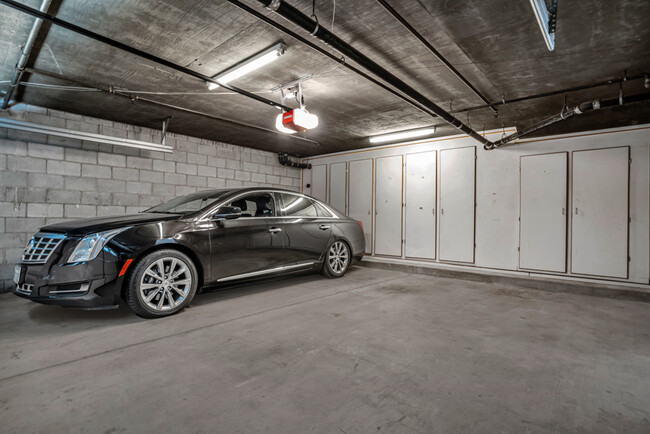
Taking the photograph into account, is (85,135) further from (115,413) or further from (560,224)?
(560,224)

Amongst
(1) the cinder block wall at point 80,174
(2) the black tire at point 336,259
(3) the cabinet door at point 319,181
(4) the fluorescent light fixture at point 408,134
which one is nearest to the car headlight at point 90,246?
(1) the cinder block wall at point 80,174

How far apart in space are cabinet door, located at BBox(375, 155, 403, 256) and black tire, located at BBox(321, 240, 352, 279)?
1.91 m

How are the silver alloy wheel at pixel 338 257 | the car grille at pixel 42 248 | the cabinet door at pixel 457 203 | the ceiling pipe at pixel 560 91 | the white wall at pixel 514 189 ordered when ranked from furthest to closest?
the cabinet door at pixel 457 203
the silver alloy wheel at pixel 338 257
the white wall at pixel 514 189
the ceiling pipe at pixel 560 91
the car grille at pixel 42 248

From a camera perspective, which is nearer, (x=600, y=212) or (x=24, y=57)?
(x=24, y=57)

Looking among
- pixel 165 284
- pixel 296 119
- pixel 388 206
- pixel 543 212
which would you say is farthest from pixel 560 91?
pixel 165 284

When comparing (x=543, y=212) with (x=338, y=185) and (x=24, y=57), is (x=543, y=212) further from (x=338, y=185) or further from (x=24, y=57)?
(x=24, y=57)

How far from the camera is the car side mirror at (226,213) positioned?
344cm

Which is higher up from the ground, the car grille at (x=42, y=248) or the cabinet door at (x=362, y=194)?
the cabinet door at (x=362, y=194)

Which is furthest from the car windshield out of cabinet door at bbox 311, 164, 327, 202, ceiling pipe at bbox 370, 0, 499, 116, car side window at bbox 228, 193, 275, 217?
cabinet door at bbox 311, 164, 327, 202

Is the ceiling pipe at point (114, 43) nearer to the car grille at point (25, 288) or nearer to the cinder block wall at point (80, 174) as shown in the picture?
the car grille at point (25, 288)

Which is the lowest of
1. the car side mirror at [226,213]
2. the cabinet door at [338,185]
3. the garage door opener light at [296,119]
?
the car side mirror at [226,213]

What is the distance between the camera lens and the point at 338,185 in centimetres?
779

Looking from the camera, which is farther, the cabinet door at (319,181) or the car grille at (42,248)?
the cabinet door at (319,181)

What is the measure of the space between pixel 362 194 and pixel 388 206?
75 cm
